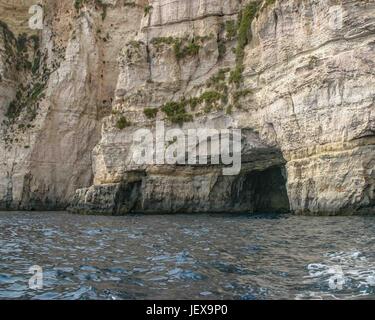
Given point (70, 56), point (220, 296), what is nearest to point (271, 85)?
point (220, 296)

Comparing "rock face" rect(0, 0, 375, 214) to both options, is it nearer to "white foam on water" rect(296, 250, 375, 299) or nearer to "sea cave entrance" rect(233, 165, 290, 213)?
"sea cave entrance" rect(233, 165, 290, 213)

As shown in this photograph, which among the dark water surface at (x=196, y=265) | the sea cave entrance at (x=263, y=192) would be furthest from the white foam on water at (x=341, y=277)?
the sea cave entrance at (x=263, y=192)

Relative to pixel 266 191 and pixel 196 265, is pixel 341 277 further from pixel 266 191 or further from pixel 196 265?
pixel 266 191

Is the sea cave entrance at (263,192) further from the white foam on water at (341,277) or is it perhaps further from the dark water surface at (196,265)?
the white foam on water at (341,277)

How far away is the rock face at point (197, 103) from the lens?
26.4 metres

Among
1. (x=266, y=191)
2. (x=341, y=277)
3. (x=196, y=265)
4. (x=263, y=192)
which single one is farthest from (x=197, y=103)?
(x=341, y=277)

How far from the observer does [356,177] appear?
82.8 feet

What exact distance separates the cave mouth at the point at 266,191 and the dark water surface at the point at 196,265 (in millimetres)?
19083

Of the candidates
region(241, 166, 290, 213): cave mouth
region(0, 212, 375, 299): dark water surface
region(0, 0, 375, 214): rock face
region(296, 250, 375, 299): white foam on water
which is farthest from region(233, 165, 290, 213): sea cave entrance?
region(296, 250, 375, 299): white foam on water

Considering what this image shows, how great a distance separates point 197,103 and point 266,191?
31.4ft

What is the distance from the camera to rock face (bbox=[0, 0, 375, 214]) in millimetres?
26375

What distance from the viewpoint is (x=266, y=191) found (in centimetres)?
3956
